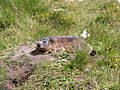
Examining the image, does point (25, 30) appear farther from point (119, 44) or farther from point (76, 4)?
point (76, 4)

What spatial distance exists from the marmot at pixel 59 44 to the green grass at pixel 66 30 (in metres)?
0.50

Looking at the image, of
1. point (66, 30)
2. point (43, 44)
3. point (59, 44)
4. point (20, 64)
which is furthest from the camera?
point (66, 30)

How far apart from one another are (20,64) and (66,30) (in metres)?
2.47

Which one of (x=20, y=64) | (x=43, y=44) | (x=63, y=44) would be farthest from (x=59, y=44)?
(x=20, y=64)

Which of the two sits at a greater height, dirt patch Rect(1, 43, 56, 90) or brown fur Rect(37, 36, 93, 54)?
brown fur Rect(37, 36, 93, 54)

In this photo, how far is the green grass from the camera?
3.25 m

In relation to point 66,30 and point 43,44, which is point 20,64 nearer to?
point 43,44

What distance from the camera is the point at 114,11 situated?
6934 mm

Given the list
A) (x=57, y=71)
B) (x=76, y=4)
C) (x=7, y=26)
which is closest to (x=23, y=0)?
(x=7, y=26)

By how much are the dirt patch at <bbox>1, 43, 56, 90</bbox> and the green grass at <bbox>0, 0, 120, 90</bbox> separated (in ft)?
0.77

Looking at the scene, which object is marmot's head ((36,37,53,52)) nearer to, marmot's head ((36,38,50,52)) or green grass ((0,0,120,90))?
marmot's head ((36,38,50,52))

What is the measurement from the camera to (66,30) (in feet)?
18.9

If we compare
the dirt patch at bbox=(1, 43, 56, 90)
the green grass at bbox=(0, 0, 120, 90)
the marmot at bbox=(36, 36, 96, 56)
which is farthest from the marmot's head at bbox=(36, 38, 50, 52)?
the green grass at bbox=(0, 0, 120, 90)

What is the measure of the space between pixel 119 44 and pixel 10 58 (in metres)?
2.46
